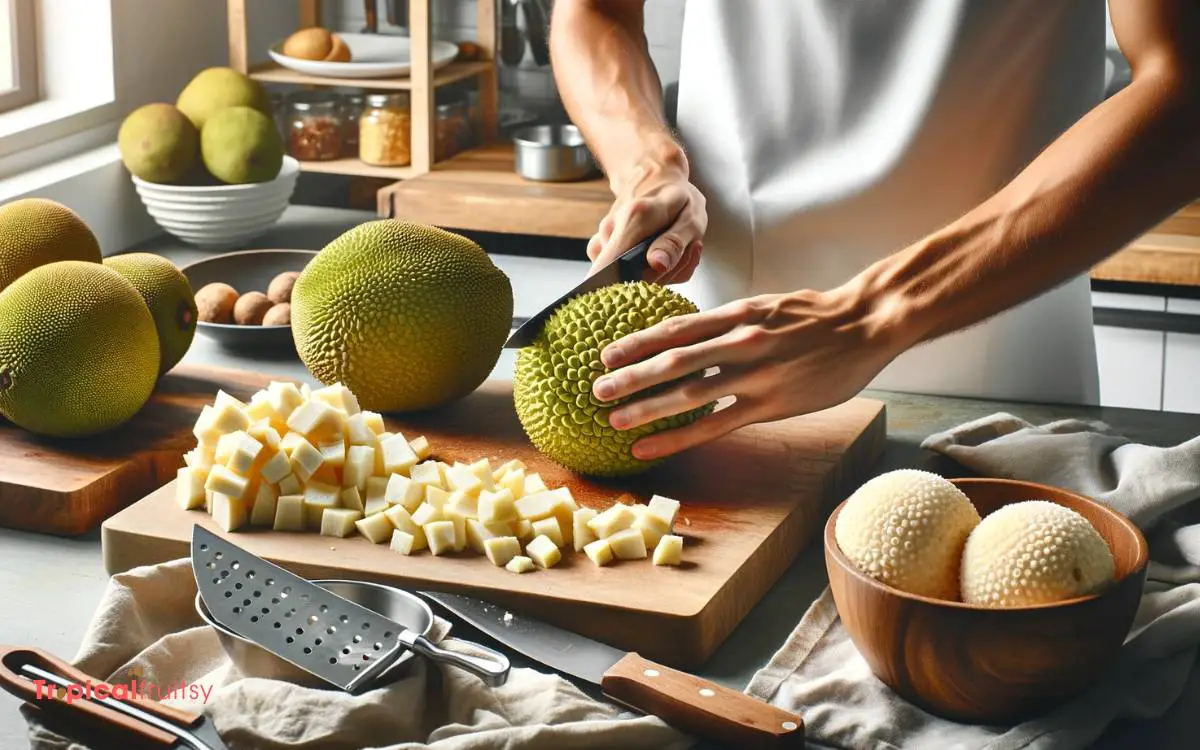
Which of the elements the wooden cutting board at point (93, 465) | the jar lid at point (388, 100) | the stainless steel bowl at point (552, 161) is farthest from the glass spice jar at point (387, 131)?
the wooden cutting board at point (93, 465)

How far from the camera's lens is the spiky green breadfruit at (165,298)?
1.30m

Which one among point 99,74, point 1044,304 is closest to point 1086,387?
point 1044,304

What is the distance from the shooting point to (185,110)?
231cm

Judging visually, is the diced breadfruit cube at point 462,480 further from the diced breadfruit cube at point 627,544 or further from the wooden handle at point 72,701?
the wooden handle at point 72,701

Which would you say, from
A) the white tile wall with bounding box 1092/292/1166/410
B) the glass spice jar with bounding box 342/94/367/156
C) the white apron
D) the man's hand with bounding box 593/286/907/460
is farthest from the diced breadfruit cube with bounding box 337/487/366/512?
the glass spice jar with bounding box 342/94/367/156

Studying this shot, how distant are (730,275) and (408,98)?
48.9 inches

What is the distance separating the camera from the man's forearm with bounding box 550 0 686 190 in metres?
1.55

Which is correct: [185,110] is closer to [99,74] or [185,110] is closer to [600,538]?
[99,74]

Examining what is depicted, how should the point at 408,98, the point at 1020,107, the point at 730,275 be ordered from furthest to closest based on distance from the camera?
the point at 408,98
the point at 730,275
the point at 1020,107

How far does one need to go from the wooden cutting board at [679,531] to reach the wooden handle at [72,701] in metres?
0.22

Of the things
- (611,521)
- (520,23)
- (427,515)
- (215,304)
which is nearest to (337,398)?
(427,515)

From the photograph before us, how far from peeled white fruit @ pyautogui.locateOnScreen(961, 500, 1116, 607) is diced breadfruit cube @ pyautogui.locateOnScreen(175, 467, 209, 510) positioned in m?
0.62

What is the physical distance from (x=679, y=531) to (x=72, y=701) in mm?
475

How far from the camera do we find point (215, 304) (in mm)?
1535
